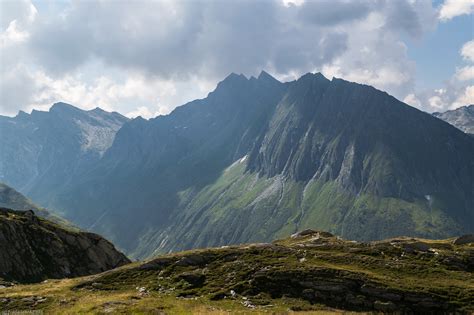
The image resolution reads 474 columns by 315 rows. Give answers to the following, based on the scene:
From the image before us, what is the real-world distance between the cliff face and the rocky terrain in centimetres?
2754

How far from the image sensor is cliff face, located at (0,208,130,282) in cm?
7362

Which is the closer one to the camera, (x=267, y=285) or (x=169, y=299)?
(x=169, y=299)

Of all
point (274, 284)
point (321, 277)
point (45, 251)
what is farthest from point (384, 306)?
point (45, 251)

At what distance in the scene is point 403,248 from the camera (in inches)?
2303

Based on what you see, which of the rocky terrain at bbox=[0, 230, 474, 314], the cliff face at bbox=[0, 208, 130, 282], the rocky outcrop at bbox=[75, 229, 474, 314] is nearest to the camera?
the rocky terrain at bbox=[0, 230, 474, 314]

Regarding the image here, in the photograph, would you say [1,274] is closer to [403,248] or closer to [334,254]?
[334,254]

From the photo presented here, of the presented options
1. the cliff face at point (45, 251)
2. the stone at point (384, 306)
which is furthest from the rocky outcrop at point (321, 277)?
the cliff face at point (45, 251)

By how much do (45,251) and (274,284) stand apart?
176 feet

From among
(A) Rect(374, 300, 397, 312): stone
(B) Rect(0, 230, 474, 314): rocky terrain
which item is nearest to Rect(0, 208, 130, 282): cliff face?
(B) Rect(0, 230, 474, 314): rocky terrain

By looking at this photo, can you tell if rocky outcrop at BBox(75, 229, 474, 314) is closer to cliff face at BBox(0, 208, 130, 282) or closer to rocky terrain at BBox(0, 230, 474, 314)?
rocky terrain at BBox(0, 230, 474, 314)

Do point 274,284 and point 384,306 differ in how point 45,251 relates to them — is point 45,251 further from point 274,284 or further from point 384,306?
point 384,306

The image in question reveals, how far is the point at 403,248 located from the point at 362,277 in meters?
15.4

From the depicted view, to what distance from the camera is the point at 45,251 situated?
81062 mm

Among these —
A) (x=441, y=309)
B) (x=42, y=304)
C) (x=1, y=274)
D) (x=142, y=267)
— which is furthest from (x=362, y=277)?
(x=1, y=274)
